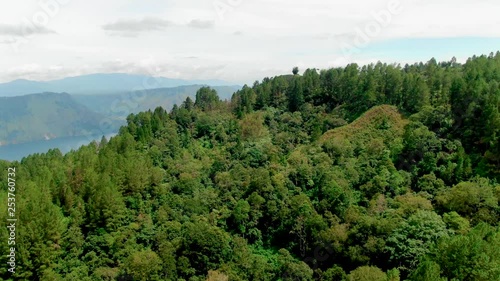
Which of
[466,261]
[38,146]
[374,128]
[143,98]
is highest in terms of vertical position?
[143,98]

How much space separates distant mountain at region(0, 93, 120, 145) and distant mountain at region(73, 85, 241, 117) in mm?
3344

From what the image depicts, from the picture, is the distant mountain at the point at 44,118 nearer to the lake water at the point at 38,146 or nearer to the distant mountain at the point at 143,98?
the lake water at the point at 38,146

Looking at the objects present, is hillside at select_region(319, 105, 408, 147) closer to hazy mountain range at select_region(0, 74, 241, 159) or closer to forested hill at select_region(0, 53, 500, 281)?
forested hill at select_region(0, 53, 500, 281)

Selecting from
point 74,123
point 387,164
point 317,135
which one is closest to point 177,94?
point 74,123

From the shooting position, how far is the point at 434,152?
119 feet

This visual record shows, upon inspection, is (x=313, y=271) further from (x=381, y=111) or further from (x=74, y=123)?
(x=74, y=123)

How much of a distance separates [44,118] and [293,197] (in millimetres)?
161977

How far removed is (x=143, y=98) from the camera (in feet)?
533

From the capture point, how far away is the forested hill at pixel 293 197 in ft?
88.5

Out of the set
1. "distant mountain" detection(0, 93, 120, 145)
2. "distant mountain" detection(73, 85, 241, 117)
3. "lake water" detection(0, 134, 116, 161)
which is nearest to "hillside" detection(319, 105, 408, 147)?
"distant mountain" detection(73, 85, 241, 117)

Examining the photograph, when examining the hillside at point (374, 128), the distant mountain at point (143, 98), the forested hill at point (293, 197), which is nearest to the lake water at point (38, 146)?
the distant mountain at point (143, 98)

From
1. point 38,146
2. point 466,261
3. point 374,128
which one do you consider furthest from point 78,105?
point 466,261

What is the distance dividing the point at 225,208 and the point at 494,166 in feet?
75.0

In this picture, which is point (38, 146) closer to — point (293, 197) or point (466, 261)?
point (293, 197)
